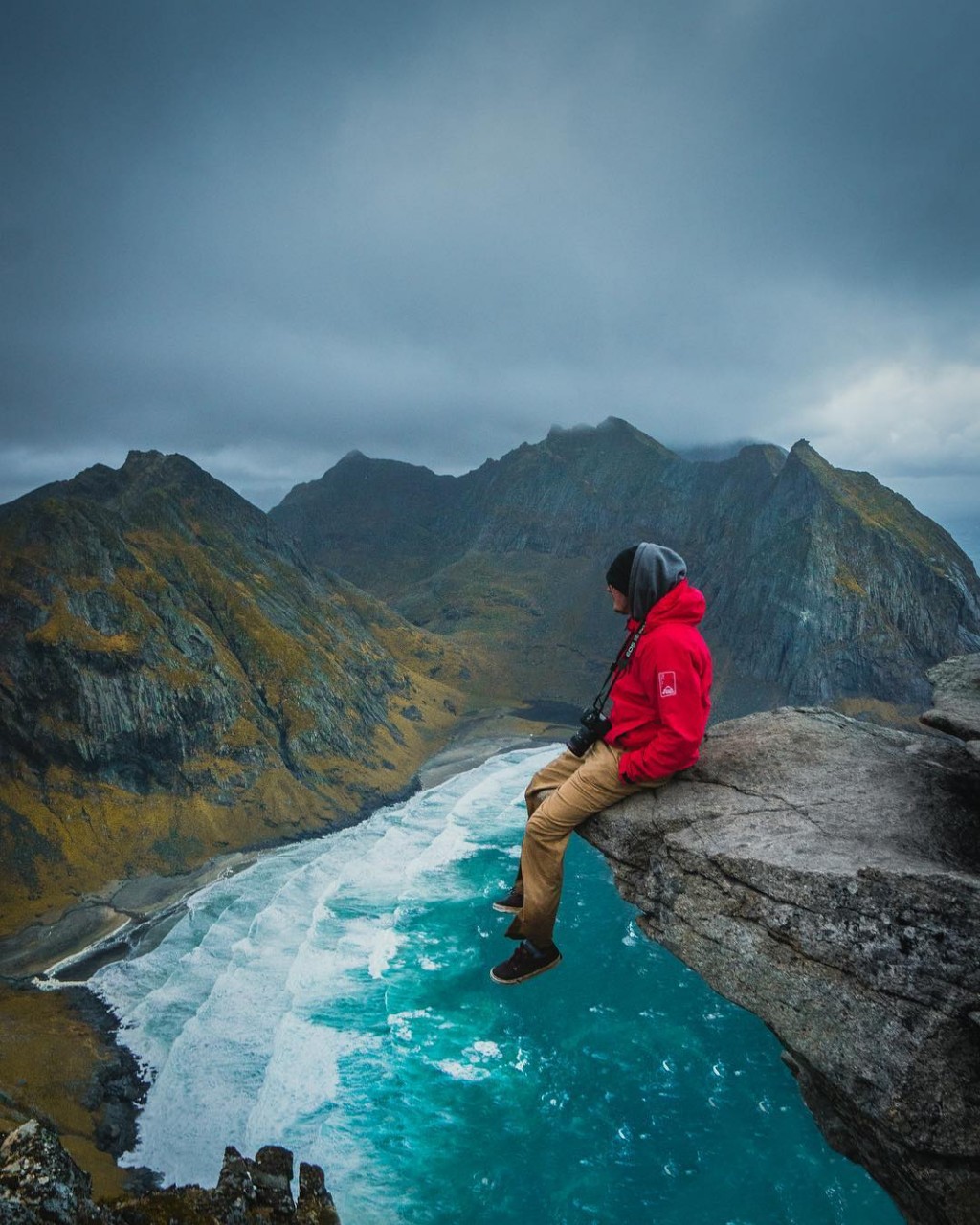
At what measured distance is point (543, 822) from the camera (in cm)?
990

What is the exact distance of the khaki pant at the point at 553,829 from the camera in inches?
388

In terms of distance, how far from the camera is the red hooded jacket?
360 inches

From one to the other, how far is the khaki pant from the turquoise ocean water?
29.3 m

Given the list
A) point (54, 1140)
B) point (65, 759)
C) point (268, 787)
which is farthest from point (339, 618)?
point (54, 1140)

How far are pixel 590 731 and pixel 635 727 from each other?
976mm

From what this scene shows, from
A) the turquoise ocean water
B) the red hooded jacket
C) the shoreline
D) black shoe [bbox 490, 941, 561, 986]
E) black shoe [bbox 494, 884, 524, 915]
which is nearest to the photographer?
the red hooded jacket

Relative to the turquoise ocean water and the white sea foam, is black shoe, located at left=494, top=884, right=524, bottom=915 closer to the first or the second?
the turquoise ocean water

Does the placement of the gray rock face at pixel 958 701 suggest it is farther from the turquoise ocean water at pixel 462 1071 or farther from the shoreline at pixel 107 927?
the shoreline at pixel 107 927

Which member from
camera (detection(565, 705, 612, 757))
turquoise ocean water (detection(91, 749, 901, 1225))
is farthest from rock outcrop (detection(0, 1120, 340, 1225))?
turquoise ocean water (detection(91, 749, 901, 1225))

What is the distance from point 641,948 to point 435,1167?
86.9ft

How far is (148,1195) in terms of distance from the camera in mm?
12984

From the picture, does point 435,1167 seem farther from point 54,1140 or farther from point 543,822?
point 543,822

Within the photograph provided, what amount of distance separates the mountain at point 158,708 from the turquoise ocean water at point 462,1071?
18.5 m

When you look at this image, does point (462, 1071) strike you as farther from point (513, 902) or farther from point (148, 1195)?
point (513, 902)
